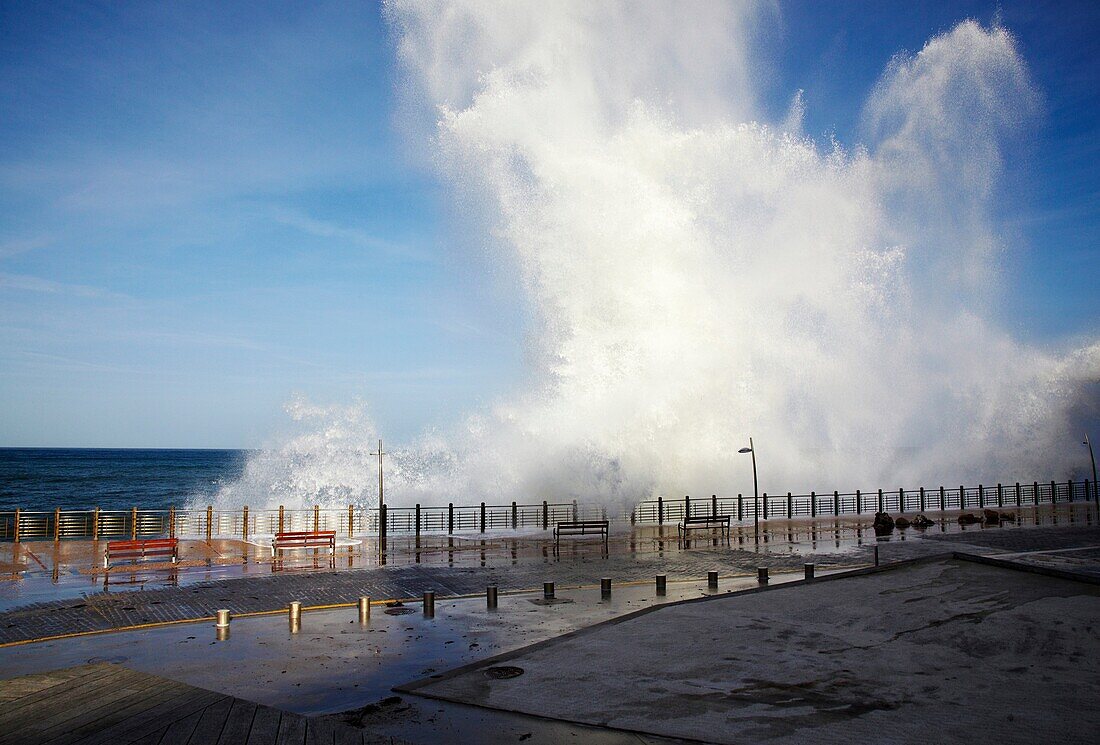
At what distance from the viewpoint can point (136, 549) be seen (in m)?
20.0

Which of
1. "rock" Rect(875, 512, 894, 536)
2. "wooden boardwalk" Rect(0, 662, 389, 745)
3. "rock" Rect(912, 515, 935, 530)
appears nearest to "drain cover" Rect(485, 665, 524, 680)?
"wooden boardwalk" Rect(0, 662, 389, 745)

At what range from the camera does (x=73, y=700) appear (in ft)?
25.4

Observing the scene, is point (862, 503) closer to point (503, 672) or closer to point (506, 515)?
point (506, 515)

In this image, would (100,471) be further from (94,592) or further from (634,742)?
(634,742)

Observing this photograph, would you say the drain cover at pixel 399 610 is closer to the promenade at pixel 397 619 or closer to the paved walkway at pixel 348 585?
the promenade at pixel 397 619

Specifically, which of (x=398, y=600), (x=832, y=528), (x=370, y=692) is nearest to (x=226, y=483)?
(x=832, y=528)

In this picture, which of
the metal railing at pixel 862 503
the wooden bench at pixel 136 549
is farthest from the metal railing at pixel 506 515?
the wooden bench at pixel 136 549

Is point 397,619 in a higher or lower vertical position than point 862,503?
higher

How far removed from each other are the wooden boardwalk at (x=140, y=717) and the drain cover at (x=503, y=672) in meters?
2.54

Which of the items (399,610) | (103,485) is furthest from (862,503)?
(103,485)

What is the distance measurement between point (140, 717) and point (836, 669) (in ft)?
26.6

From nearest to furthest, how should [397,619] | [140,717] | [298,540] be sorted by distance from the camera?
1. [140,717]
2. [397,619]
3. [298,540]

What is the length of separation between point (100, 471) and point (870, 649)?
423 ft

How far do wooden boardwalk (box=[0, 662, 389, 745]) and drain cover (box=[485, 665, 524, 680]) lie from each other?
8.35 ft
